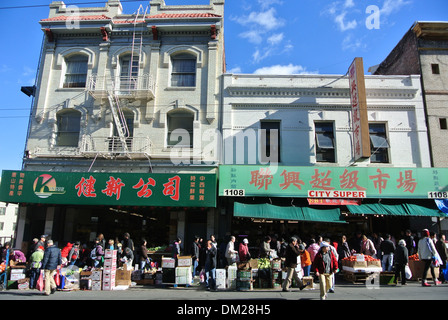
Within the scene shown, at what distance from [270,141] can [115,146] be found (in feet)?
24.4

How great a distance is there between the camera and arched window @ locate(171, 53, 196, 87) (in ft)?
55.7

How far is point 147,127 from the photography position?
16156 millimetres

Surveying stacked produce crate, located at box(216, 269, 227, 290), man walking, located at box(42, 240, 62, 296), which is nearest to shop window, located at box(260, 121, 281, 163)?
stacked produce crate, located at box(216, 269, 227, 290)

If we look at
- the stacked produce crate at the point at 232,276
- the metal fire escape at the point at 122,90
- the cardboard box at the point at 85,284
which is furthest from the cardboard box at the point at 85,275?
the metal fire escape at the point at 122,90

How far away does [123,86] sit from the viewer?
16.7 m

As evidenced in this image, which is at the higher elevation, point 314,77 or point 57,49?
point 57,49

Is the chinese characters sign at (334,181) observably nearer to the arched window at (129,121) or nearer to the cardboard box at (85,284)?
the arched window at (129,121)

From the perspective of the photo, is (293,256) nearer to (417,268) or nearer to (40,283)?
(417,268)

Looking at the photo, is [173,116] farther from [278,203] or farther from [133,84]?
[278,203]

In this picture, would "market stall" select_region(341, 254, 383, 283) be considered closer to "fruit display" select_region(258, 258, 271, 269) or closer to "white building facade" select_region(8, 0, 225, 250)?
"fruit display" select_region(258, 258, 271, 269)

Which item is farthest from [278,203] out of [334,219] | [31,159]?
[31,159]

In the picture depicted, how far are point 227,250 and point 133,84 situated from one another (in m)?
9.63

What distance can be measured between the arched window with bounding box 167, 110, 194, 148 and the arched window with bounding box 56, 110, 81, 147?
4571 millimetres

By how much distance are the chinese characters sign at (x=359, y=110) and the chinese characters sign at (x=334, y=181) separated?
112 centimetres
